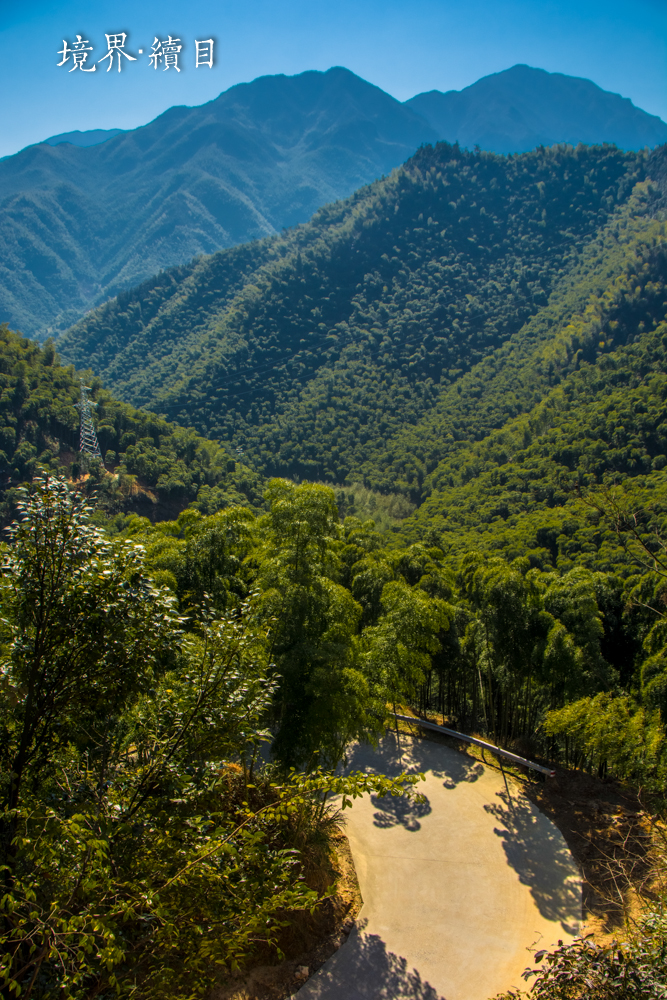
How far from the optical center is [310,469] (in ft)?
270

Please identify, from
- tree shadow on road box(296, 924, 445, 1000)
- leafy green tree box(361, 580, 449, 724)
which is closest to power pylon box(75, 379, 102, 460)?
leafy green tree box(361, 580, 449, 724)

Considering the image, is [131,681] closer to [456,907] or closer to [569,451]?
[456,907]

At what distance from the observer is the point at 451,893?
9391 mm

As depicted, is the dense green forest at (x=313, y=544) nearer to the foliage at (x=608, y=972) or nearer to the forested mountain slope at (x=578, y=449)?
the foliage at (x=608, y=972)

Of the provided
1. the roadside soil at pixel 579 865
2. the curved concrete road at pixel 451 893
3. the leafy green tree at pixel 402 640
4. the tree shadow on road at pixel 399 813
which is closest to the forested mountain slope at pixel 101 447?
the leafy green tree at pixel 402 640

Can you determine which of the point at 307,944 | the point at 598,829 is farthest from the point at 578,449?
the point at 307,944

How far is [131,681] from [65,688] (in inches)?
18.8

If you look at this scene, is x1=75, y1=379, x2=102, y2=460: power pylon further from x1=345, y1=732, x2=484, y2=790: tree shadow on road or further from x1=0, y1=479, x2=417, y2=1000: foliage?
x1=0, y1=479, x2=417, y2=1000: foliage

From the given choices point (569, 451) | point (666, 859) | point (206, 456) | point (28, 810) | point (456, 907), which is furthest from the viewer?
point (206, 456)

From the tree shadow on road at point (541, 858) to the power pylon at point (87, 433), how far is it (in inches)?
1894

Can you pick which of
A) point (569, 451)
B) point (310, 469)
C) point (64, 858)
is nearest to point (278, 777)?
point (64, 858)

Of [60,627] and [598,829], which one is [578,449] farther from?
[60,627]

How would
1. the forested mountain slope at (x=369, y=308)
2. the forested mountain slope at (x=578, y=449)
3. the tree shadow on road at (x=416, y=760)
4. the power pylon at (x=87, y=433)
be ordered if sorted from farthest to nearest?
1. the forested mountain slope at (x=369, y=308)
2. the power pylon at (x=87, y=433)
3. the forested mountain slope at (x=578, y=449)
4. the tree shadow on road at (x=416, y=760)

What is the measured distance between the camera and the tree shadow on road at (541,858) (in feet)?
29.9
